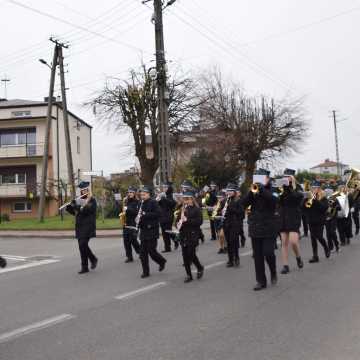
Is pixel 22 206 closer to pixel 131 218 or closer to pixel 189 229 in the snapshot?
pixel 131 218

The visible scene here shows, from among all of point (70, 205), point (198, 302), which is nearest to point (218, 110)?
point (70, 205)

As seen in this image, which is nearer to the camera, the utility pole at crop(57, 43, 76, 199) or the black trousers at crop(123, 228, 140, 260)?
the black trousers at crop(123, 228, 140, 260)

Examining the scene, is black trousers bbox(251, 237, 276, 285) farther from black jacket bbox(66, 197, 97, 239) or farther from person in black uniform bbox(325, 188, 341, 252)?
person in black uniform bbox(325, 188, 341, 252)

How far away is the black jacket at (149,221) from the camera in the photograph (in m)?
9.66

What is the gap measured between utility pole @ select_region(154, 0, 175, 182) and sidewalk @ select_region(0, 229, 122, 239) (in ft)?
10.4

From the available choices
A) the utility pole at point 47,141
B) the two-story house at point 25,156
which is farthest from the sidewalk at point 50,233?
the two-story house at point 25,156

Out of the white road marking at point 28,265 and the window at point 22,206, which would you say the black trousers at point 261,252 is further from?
the window at point 22,206

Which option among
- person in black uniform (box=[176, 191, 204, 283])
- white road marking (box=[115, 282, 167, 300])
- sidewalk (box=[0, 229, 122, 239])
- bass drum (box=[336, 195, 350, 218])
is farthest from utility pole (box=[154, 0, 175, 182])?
white road marking (box=[115, 282, 167, 300])

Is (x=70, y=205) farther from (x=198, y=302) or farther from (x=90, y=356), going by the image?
(x=90, y=356)

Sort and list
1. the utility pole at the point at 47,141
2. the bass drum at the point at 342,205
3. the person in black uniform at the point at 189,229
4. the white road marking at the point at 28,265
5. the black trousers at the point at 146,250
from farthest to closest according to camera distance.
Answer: the utility pole at the point at 47,141 < the bass drum at the point at 342,205 < the white road marking at the point at 28,265 < the black trousers at the point at 146,250 < the person in black uniform at the point at 189,229

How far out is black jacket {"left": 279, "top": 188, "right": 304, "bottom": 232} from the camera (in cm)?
966

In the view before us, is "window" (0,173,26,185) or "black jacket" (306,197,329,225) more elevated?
"window" (0,173,26,185)

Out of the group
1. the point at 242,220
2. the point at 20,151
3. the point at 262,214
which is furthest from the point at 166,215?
the point at 20,151

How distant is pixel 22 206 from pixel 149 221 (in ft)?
112
